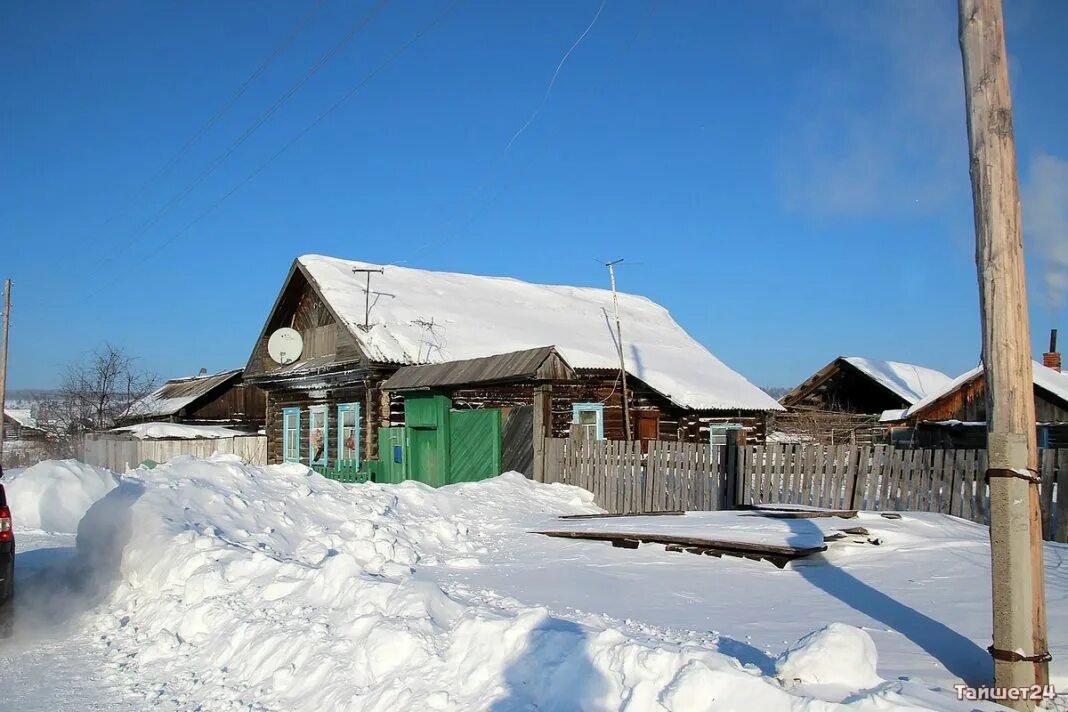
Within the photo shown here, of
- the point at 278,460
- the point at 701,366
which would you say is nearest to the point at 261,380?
the point at 278,460

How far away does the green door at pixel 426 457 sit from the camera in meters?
18.3

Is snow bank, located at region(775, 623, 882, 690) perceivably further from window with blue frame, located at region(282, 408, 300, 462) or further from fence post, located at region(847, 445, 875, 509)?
window with blue frame, located at region(282, 408, 300, 462)

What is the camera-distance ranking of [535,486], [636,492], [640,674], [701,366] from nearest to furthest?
[640,674]
[636,492]
[535,486]
[701,366]

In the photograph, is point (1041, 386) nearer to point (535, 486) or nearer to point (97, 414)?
point (535, 486)

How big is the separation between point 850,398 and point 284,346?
72.5ft

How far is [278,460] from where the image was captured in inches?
1118

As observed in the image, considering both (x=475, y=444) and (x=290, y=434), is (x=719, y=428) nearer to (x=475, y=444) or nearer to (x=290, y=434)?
(x=475, y=444)

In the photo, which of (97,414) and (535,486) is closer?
(535,486)

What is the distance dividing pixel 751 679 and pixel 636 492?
35.1 ft

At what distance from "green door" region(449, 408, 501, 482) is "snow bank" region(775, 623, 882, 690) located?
12.8 metres

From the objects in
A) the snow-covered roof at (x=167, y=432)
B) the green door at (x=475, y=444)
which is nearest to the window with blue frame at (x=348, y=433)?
the green door at (x=475, y=444)

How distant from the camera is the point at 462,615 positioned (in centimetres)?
569

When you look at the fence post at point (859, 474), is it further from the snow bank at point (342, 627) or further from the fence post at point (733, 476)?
the snow bank at point (342, 627)

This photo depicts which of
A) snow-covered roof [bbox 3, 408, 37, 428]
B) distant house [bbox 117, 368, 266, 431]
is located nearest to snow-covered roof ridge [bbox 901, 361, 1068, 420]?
distant house [bbox 117, 368, 266, 431]
